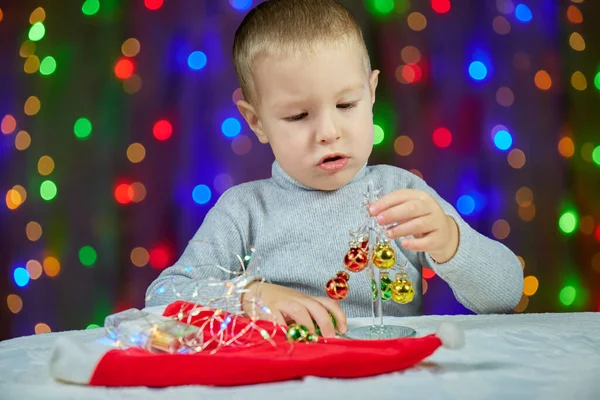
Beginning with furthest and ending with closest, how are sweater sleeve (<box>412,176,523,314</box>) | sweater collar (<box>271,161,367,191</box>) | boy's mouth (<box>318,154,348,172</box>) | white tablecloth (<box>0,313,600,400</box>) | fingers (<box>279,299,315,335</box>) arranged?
sweater collar (<box>271,161,367,191</box>) < boy's mouth (<box>318,154,348,172</box>) < sweater sleeve (<box>412,176,523,314</box>) < fingers (<box>279,299,315,335</box>) < white tablecloth (<box>0,313,600,400</box>)

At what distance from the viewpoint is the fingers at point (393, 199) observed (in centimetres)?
83

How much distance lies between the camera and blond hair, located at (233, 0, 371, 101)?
1103 millimetres

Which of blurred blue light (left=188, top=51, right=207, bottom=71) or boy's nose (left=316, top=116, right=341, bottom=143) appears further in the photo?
blurred blue light (left=188, top=51, right=207, bottom=71)

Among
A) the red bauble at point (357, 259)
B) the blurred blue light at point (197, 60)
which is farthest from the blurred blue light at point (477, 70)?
the red bauble at point (357, 259)

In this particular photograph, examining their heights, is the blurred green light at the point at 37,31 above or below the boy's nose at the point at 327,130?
above

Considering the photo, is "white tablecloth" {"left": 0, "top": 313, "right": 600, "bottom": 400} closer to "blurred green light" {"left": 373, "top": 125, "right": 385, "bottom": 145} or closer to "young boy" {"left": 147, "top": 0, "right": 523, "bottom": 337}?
"young boy" {"left": 147, "top": 0, "right": 523, "bottom": 337}

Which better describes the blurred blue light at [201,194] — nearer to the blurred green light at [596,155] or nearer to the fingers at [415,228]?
the fingers at [415,228]

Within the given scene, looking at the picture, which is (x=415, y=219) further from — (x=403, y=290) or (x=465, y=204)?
(x=465, y=204)

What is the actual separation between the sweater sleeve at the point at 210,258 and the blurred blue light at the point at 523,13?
769mm

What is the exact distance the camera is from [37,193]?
155 cm

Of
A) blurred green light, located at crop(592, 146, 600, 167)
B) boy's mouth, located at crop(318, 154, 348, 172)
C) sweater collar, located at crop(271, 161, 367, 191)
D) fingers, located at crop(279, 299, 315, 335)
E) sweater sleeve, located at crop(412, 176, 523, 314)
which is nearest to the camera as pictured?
fingers, located at crop(279, 299, 315, 335)

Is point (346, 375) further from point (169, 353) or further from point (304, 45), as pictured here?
point (304, 45)

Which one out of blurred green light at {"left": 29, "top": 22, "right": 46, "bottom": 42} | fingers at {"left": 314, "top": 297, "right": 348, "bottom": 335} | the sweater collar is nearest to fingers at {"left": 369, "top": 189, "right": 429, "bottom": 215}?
fingers at {"left": 314, "top": 297, "right": 348, "bottom": 335}

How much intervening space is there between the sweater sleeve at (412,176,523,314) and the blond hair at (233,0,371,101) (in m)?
0.34
